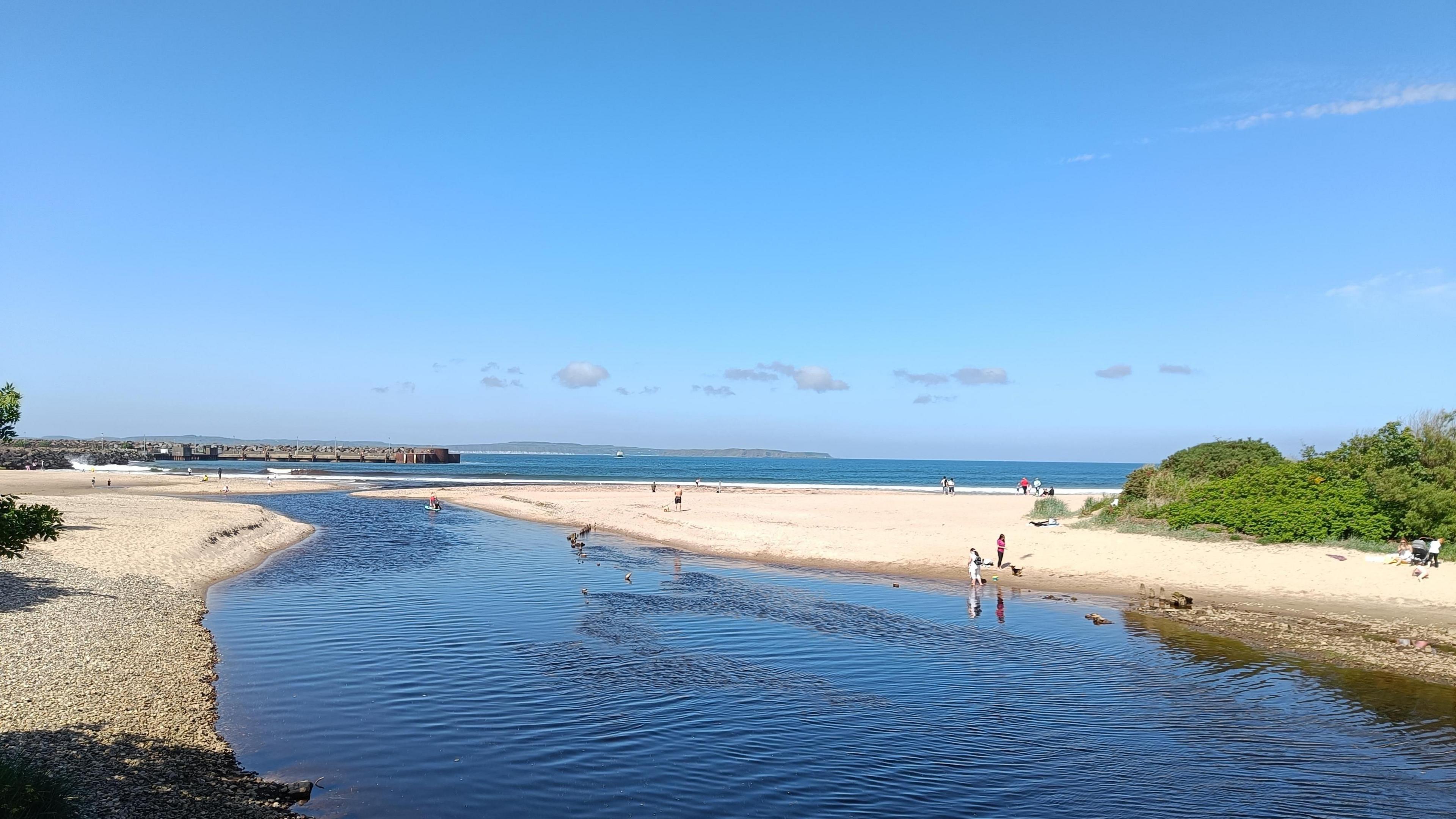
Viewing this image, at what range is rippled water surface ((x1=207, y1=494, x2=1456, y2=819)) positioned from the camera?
12008mm

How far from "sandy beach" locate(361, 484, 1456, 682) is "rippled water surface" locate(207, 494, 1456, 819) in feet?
8.27

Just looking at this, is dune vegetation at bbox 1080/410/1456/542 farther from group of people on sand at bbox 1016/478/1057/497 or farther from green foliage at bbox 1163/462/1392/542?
group of people on sand at bbox 1016/478/1057/497

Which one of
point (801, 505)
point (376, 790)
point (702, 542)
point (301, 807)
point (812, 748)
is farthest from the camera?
point (801, 505)

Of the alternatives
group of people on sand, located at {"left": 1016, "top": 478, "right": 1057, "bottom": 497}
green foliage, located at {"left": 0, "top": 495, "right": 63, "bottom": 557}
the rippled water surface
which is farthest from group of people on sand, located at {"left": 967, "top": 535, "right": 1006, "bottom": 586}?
group of people on sand, located at {"left": 1016, "top": 478, "right": 1057, "bottom": 497}

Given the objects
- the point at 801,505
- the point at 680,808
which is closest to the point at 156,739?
the point at 680,808

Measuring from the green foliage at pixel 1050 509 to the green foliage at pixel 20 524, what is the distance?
44.4 metres

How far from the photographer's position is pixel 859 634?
73.7ft

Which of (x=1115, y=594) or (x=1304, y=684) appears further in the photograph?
(x=1115, y=594)

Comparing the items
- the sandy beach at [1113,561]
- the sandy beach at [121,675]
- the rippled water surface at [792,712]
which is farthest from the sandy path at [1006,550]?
the sandy beach at [121,675]

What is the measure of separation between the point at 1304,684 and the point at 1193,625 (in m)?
6.10

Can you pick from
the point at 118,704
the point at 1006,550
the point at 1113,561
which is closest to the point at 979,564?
the point at 1113,561

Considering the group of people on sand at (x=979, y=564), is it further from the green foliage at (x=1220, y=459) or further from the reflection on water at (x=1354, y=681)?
the green foliage at (x=1220, y=459)

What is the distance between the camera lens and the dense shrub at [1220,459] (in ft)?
135

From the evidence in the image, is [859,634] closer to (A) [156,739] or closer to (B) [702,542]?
(A) [156,739]
